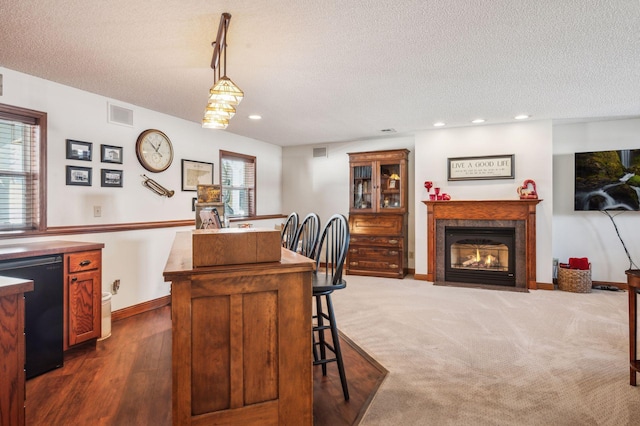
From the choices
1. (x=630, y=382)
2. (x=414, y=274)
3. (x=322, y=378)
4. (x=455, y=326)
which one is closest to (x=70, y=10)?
(x=322, y=378)

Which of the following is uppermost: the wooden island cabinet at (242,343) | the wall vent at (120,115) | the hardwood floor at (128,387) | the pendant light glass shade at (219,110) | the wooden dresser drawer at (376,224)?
the wall vent at (120,115)

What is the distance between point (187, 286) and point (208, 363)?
0.35m

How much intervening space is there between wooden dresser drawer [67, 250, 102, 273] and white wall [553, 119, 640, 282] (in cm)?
579

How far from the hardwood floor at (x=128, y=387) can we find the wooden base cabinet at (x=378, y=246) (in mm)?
2712

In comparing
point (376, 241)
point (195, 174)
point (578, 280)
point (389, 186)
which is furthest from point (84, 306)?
point (578, 280)

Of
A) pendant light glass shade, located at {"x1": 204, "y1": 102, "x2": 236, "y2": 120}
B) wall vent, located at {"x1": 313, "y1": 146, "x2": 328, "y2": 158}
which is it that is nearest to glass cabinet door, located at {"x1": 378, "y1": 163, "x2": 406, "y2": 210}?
wall vent, located at {"x1": 313, "y1": 146, "x2": 328, "y2": 158}

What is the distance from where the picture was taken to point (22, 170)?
3.04m

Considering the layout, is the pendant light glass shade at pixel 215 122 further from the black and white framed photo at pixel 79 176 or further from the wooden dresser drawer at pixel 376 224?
the wooden dresser drawer at pixel 376 224

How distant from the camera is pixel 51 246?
2.67 meters

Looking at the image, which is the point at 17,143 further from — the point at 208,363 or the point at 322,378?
the point at 322,378

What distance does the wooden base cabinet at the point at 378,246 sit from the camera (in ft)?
18.3

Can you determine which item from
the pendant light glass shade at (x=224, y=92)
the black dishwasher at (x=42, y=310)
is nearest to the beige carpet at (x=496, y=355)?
the pendant light glass shade at (x=224, y=92)

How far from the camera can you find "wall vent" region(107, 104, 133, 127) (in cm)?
371

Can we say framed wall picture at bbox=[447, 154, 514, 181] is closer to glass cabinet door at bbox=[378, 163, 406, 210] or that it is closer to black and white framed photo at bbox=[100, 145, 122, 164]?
glass cabinet door at bbox=[378, 163, 406, 210]
